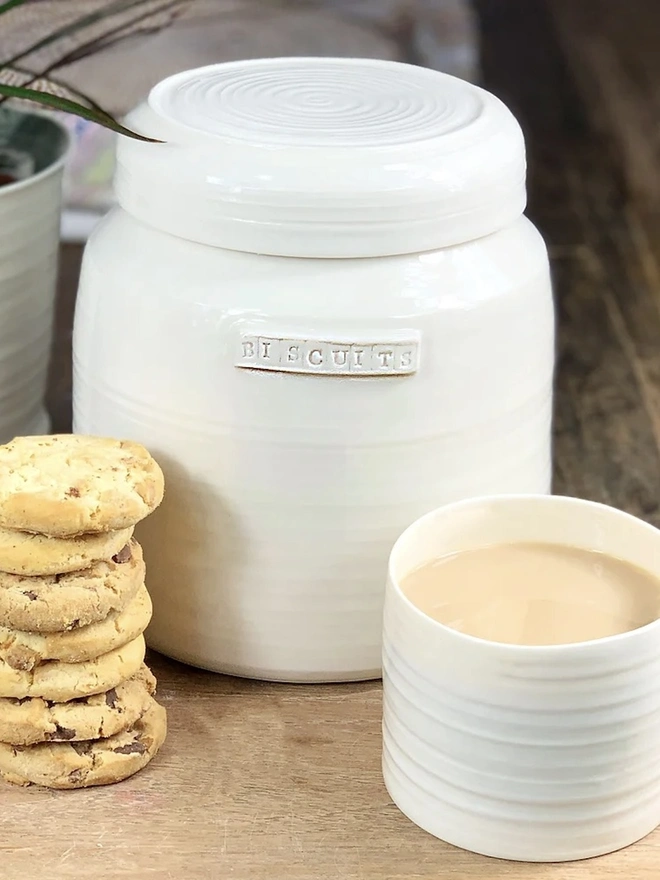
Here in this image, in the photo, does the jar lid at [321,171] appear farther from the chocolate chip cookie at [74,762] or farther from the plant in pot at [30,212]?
the chocolate chip cookie at [74,762]

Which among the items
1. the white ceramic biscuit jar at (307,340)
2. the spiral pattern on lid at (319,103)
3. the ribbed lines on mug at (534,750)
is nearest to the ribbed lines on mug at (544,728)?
the ribbed lines on mug at (534,750)

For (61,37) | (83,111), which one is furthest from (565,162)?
(83,111)

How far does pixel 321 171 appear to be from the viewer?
474 millimetres

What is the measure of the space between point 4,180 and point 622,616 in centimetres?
42

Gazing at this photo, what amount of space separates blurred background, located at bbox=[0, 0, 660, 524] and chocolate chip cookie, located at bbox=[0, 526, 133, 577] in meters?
0.31

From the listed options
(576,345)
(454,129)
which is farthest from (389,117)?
(576,345)

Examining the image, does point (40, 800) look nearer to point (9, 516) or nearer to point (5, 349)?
point (9, 516)

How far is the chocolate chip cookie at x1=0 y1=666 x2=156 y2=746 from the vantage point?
1.54ft

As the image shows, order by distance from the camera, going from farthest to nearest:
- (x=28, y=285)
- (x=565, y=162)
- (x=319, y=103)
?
(x=565, y=162), (x=28, y=285), (x=319, y=103)

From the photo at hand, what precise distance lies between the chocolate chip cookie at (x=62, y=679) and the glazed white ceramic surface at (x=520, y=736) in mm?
104

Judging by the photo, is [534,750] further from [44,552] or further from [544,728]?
[44,552]

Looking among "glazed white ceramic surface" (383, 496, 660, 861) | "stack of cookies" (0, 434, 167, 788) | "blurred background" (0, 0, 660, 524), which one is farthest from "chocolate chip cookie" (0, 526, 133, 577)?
"blurred background" (0, 0, 660, 524)

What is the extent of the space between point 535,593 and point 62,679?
0.18m

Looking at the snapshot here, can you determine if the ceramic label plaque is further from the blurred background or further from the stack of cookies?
the blurred background
